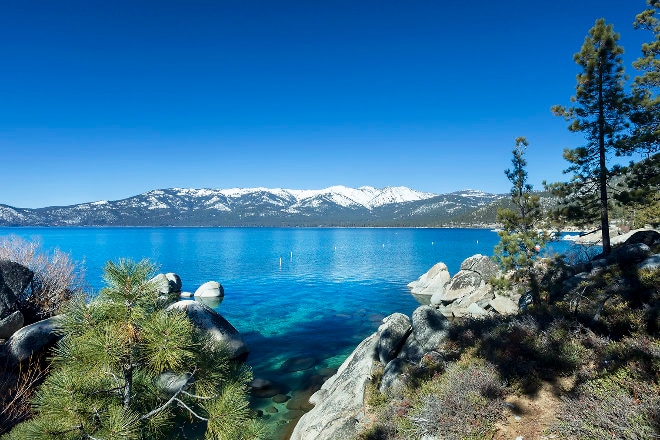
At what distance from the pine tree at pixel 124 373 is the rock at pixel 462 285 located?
34694mm

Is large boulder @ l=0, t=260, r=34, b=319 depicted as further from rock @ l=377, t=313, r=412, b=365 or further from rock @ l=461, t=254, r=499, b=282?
rock @ l=461, t=254, r=499, b=282

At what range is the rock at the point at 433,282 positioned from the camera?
4303 centimetres

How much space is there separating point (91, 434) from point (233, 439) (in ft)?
6.06

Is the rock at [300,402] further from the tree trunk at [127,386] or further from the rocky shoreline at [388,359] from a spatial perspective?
the tree trunk at [127,386]

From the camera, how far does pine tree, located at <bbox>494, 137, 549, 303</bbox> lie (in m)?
23.9

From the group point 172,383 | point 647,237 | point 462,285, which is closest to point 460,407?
point 172,383

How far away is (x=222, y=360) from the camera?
552 centimetres

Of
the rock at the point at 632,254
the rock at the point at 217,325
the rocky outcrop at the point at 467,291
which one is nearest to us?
the rock at the point at 632,254

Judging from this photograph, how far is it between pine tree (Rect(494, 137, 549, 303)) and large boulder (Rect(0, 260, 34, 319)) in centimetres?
3125

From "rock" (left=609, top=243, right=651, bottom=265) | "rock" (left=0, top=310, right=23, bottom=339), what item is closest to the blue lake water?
"rock" (left=0, top=310, right=23, bottom=339)

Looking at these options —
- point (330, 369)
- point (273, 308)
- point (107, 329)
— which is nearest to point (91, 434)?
point (107, 329)

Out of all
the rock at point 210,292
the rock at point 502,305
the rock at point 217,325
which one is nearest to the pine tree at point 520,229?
the rock at point 502,305

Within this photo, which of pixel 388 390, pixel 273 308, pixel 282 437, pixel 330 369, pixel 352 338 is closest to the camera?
pixel 388 390

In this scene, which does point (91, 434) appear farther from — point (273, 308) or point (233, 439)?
Result: point (273, 308)
